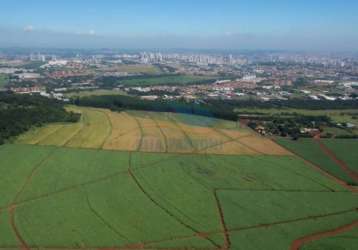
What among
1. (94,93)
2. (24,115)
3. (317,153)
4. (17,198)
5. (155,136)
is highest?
(24,115)

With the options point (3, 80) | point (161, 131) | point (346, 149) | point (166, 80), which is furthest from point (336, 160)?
point (3, 80)

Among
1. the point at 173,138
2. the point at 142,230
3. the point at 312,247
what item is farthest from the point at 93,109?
the point at 312,247

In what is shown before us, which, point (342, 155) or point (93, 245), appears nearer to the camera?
point (93, 245)

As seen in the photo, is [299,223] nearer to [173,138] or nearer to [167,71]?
[173,138]

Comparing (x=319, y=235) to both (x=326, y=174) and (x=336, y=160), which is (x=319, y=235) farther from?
(x=336, y=160)

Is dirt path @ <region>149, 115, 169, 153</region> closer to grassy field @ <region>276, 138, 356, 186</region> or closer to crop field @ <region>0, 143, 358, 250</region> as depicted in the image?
crop field @ <region>0, 143, 358, 250</region>

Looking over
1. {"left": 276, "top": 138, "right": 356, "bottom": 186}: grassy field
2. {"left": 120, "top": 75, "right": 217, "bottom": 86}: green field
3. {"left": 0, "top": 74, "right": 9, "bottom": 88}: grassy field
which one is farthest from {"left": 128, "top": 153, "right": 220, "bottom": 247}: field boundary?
{"left": 120, "top": 75, "right": 217, "bottom": 86}: green field
